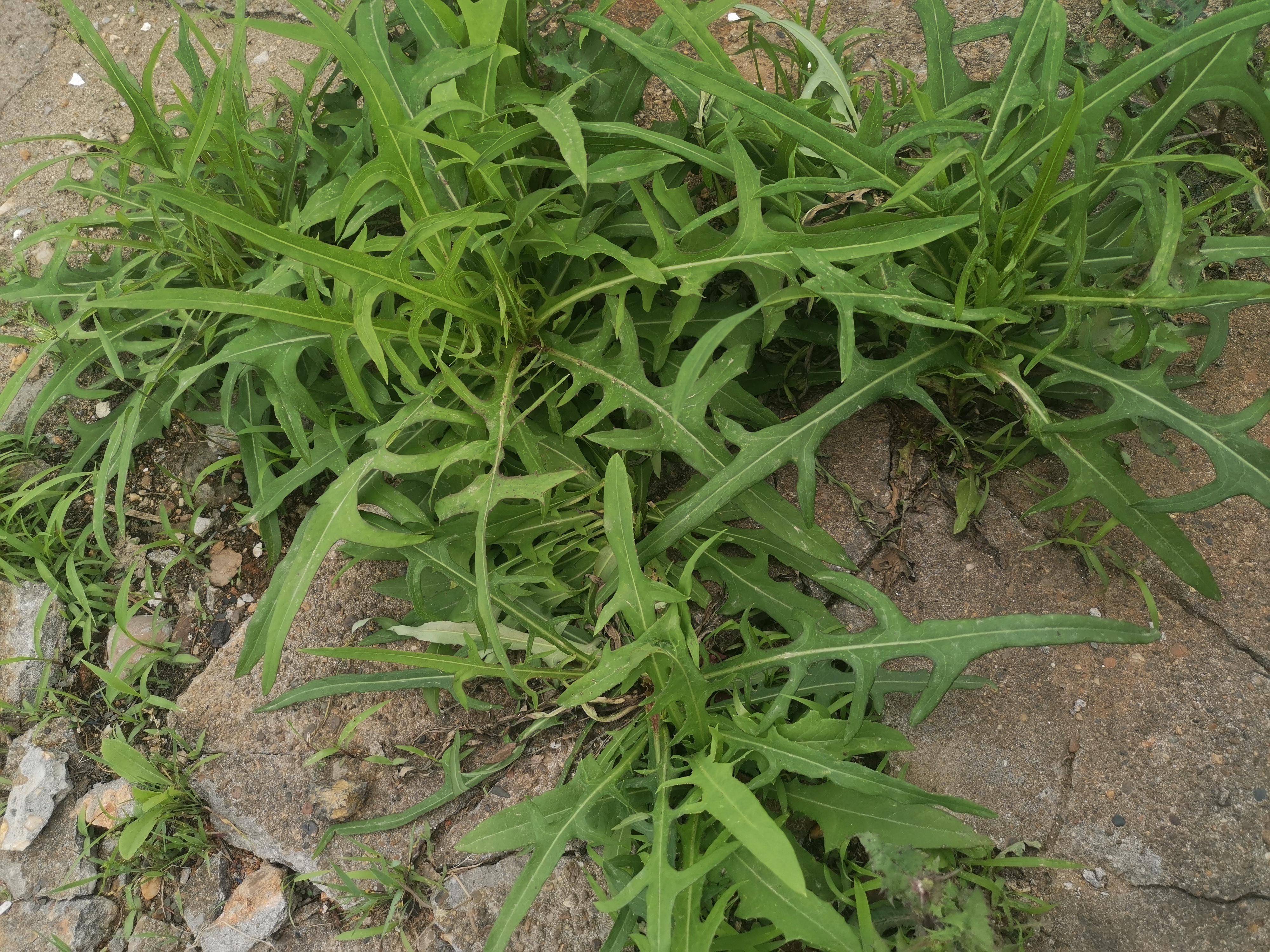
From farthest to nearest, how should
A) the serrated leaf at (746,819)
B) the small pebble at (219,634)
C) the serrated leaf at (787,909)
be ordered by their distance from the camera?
1. the small pebble at (219,634)
2. the serrated leaf at (787,909)
3. the serrated leaf at (746,819)

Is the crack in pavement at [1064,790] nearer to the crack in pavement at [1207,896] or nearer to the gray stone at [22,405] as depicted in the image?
the crack in pavement at [1207,896]

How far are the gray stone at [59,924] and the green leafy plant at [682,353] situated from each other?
31.3 inches

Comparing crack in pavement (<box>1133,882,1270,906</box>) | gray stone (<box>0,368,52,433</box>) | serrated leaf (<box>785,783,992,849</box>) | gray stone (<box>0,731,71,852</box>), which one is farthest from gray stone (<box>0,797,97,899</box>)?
crack in pavement (<box>1133,882,1270,906</box>)

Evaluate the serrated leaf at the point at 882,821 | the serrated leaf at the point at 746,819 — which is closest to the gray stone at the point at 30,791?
the serrated leaf at the point at 746,819

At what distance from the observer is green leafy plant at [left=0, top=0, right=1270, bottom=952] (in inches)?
53.6

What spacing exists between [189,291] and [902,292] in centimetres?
116

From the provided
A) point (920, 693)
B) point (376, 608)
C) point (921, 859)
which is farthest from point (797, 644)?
point (376, 608)

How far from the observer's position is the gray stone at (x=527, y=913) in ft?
5.03

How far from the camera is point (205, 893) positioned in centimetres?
176

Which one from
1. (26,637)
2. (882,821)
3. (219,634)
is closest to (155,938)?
(219,634)

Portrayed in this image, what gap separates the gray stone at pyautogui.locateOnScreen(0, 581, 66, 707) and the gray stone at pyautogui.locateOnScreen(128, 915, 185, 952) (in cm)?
60

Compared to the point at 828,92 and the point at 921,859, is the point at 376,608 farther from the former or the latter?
the point at 828,92

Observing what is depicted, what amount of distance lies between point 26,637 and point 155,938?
78cm

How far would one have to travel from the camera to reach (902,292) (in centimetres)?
140
